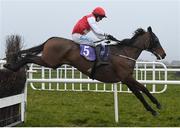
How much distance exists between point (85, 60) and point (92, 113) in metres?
1.56

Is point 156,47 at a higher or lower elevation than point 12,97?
higher

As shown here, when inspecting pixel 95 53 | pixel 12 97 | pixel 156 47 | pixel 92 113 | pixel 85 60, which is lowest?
pixel 92 113

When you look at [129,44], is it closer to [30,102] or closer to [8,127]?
[8,127]

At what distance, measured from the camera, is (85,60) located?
19.1ft

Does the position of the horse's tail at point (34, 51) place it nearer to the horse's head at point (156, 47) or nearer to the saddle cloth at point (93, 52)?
the saddle cloth at point (93, 52)

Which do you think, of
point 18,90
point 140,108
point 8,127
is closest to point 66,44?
point 18,90

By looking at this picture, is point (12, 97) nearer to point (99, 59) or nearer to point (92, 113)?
point (99, 59)

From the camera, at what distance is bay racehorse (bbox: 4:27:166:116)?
5852 millimetres

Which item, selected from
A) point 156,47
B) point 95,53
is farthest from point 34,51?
point 156,47

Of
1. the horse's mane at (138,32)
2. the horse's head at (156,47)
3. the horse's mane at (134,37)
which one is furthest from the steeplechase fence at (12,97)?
A: the horse's head at (156,47)

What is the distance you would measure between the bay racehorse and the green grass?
0.56 m

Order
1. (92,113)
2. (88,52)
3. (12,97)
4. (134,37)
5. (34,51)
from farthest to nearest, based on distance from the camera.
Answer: (92,113)
(134,37)
(34,51)
(88,52)
(12,97)

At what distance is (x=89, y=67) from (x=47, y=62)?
642 millimetres

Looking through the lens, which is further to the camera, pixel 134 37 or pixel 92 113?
pixel 92 113
